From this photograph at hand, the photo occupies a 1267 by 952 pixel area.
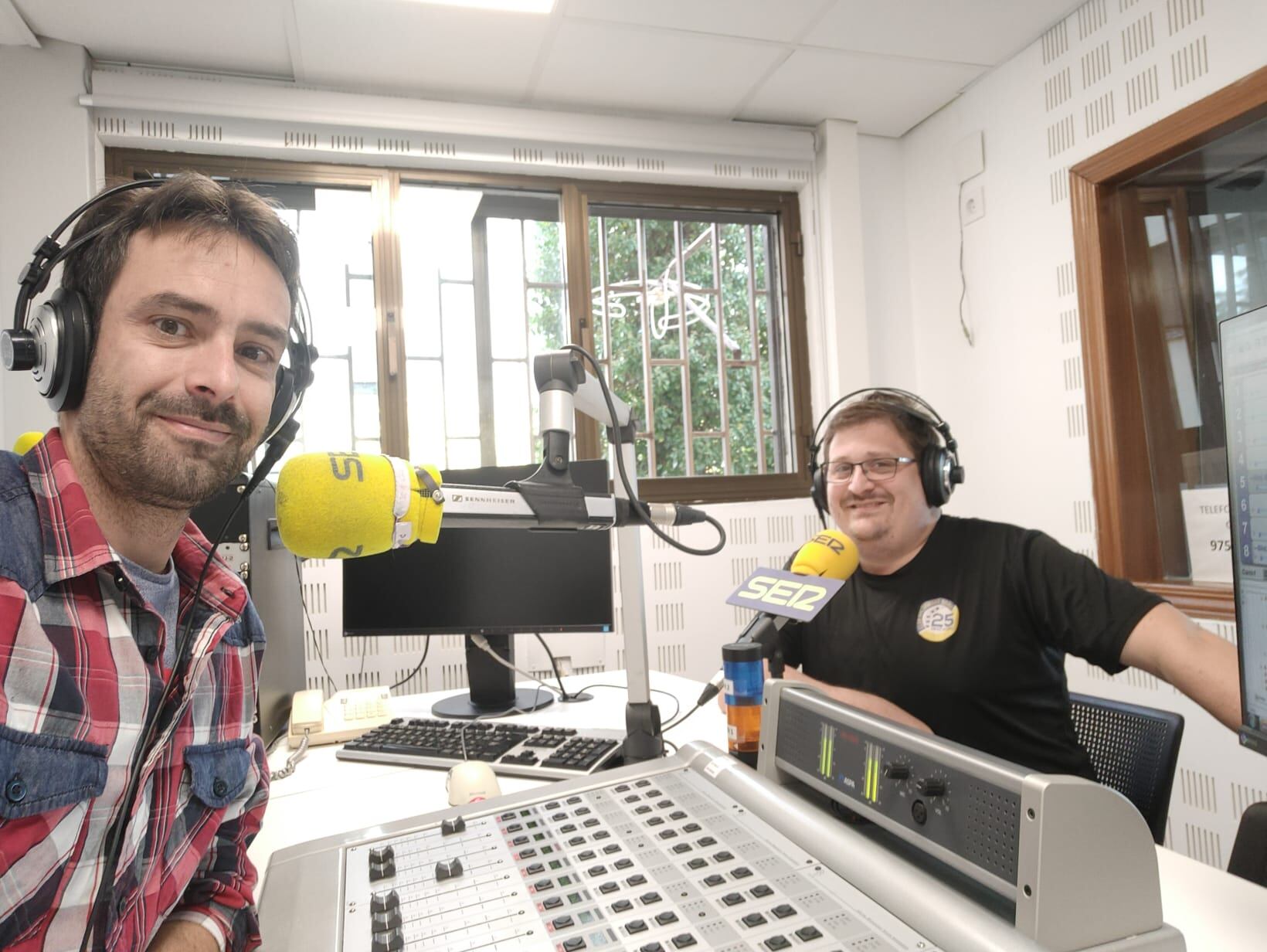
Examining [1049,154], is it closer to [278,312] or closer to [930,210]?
[930,210]

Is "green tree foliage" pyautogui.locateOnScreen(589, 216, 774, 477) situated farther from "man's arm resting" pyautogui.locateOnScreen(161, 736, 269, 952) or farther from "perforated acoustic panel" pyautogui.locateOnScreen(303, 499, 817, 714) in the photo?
"man's arm resting" pyautogui.locateOnScreen(161, 736, 269, 952)

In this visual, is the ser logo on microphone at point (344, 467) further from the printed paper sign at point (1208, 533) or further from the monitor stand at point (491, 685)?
the printed paper sign at point (1208, 533)

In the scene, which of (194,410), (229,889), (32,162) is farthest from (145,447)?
(32,162)

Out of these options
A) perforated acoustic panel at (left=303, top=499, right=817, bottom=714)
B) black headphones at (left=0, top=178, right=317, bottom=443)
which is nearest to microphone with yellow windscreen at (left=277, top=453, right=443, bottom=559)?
black headphones at (left=0, top=178, right=317, bottom=443)

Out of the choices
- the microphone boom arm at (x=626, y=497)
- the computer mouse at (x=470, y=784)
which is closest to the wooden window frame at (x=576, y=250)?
the microphone boom arm at (x=626, y=497)

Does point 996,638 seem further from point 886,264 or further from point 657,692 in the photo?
point 886,264

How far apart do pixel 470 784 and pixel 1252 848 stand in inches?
39.8

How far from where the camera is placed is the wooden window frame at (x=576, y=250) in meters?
2.69

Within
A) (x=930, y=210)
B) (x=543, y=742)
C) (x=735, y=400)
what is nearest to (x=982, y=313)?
(x=930, y=210)

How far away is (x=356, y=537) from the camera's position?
0.60m

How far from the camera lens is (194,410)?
813 mm

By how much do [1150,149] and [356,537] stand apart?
2.52 meters

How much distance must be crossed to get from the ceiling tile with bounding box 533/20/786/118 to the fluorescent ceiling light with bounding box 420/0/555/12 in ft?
0.34

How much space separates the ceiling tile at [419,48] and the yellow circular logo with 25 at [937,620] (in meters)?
2.00
